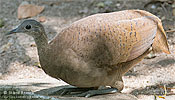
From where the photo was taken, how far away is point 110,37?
3.67 m

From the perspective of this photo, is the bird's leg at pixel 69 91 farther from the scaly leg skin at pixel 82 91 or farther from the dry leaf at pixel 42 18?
the dry leaf at pixel 42 18

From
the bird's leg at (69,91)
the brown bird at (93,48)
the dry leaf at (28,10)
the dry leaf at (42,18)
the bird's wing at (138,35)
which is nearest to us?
the brown bird at (93,48)

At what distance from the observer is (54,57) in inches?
140

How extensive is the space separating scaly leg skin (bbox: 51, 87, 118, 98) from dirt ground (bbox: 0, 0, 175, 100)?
14.3 inches

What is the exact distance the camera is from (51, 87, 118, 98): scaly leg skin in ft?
12.8

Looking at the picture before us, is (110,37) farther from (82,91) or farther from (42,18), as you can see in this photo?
(42,18)

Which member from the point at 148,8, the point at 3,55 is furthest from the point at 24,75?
the point at 148,8

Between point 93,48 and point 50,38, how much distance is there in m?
2.77

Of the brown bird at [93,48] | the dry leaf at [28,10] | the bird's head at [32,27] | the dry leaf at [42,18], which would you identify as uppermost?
the dry leaf at [28,10]

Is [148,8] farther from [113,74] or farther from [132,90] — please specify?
[113,74]

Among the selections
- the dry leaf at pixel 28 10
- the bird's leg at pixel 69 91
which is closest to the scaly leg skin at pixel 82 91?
the bird's leg at pixel 69 91

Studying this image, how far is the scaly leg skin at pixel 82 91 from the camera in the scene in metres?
3.91

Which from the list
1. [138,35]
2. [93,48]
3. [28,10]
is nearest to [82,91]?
[93,48]

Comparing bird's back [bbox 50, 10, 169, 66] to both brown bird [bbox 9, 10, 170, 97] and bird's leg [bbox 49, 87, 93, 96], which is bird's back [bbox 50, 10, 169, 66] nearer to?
brown bird [bbox 9, 10, 170, 97]
